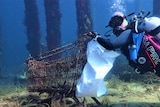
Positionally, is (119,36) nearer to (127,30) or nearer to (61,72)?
(127,30)

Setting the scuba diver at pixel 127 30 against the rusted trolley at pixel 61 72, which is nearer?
the scuba diver at pixel 127 30

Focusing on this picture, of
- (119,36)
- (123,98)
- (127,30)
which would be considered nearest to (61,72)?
(119,36)

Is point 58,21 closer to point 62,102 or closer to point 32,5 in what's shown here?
Answer: point 32,5

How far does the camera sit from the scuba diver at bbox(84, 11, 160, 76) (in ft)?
15.8

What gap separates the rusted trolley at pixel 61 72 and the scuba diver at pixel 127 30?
466 mm

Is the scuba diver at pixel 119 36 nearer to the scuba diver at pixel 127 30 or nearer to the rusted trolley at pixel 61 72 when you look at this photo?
the scuba diver at pixel 127 30

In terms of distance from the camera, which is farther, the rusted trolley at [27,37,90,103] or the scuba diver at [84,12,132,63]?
the rusted trolley at [27,37,90,103]

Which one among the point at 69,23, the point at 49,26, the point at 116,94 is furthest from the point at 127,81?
the point at 69,23

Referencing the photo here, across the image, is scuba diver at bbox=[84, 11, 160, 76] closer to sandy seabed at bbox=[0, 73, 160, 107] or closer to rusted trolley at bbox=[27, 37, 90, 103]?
rusted trolley at bbox=[27, 37, 90, 103]

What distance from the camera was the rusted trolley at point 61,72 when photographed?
18.0 feet

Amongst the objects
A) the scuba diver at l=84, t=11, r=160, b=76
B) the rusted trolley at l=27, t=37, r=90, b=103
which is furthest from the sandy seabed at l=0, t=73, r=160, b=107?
the scuba diver at l=84, t=11, r=160, b=76

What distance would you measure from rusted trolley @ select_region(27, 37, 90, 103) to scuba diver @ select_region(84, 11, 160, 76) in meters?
0.47

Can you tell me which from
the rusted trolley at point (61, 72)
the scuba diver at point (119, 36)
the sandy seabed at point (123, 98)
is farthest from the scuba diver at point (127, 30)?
the sandy seabed at point (123, 98)

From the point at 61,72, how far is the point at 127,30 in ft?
5.24
